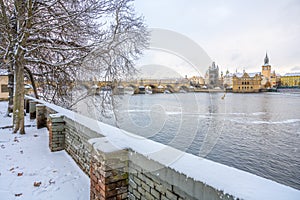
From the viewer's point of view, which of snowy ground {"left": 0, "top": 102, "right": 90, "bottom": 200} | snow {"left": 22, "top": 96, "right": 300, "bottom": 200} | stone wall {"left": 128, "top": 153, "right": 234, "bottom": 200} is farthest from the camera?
snowy ground {"left": 0, "top": 102, "right": 90, "bottom": 200}

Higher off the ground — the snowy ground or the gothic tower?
the gothic tower

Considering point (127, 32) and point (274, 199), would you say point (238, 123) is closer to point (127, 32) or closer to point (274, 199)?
point (127, 32)

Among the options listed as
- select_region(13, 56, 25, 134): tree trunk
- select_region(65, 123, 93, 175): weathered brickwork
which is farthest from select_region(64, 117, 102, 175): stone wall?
select_region(13, 56, 25, 134): tree trunk

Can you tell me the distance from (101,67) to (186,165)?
6162mm

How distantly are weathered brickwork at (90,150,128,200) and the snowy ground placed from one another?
805 millimetres

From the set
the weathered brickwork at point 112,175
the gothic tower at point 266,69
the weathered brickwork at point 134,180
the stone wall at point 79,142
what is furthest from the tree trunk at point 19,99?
the gothic tower at point 266,69

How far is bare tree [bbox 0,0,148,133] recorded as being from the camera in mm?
5734

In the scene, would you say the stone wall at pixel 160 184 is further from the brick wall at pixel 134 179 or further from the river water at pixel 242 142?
the river water at pixel 242 142

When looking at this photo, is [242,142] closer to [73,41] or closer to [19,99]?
[73,41]

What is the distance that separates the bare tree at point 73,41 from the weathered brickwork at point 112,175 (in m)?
4.37

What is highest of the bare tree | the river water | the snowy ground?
the bare tree

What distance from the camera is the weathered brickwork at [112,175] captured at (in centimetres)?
219

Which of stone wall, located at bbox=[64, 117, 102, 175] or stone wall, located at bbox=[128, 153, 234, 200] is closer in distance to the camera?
stone wall, located at bbox=[128, 153, 234, 200]

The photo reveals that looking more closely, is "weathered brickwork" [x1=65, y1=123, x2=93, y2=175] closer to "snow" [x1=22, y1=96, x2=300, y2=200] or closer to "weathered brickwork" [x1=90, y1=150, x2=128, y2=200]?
"weathered brickwork" [x1=90, y1=150, x2=128, y2=200]
